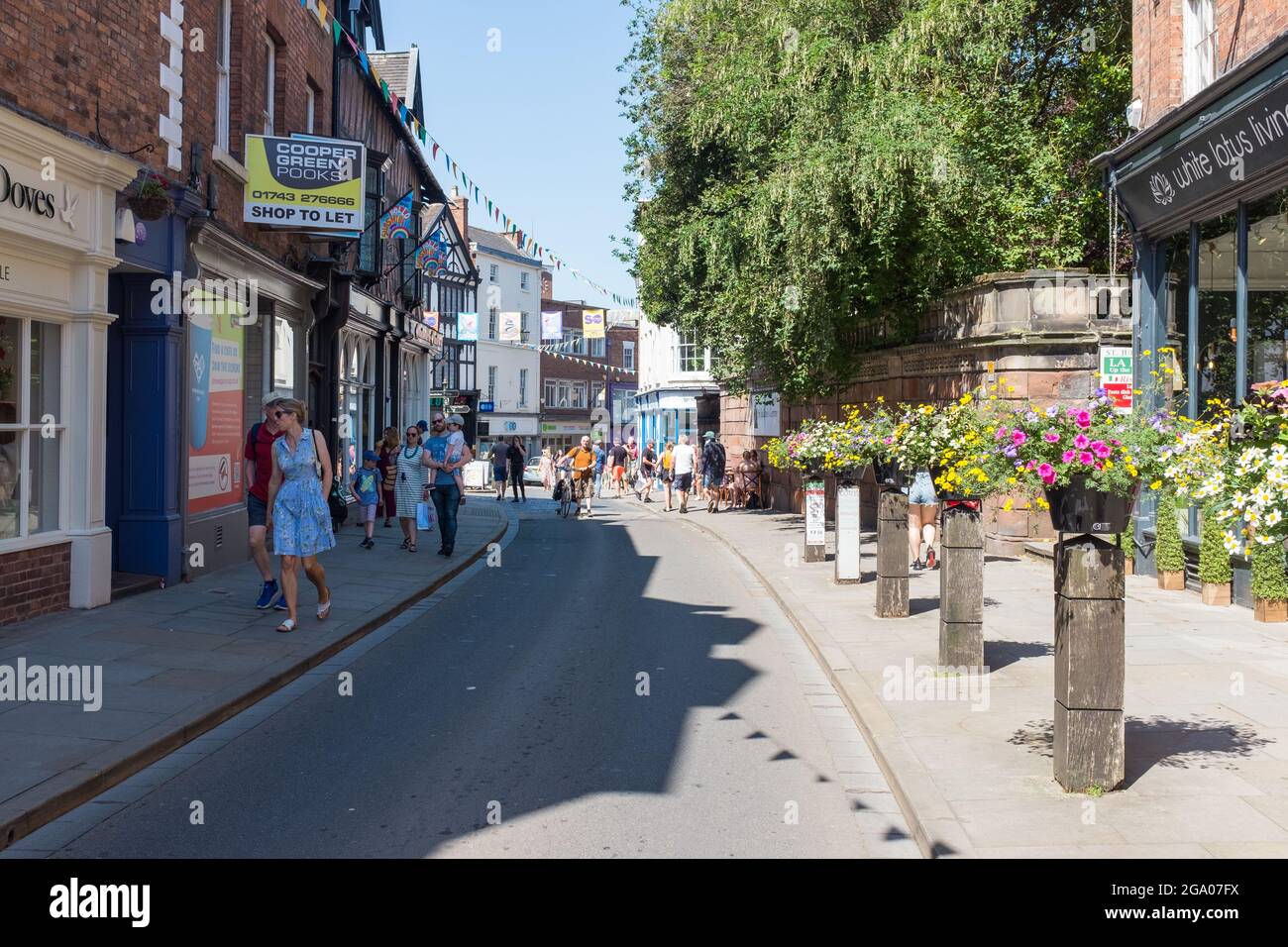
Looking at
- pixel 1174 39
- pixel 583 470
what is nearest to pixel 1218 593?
pixel 1174 39

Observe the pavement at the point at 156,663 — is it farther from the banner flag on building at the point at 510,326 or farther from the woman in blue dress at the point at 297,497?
the banner flag on building at the point at 510,326

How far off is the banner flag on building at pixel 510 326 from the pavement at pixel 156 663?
54823mm

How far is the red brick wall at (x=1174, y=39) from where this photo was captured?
11.4 metres

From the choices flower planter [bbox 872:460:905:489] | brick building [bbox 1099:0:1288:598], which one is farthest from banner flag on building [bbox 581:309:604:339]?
flower planter [bbox 872:460:905:489]

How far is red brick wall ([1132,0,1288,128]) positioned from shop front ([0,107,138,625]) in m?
10.5

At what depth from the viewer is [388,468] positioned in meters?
20.1

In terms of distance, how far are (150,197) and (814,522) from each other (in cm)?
902

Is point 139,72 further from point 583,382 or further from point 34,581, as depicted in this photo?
point 583,382

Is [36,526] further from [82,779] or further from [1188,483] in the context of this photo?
[1188,483]

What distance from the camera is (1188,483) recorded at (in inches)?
216

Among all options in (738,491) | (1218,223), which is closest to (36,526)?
(1218,223)

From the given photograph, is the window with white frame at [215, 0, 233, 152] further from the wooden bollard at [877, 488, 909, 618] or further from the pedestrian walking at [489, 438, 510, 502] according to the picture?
the pedestrian walking at [489, 438, 510, 502]

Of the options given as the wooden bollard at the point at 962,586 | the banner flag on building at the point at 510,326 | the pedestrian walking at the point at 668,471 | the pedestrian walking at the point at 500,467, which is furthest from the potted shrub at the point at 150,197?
the banner flag on building at the point at 510,326

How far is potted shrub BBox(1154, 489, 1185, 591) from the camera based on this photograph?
12820mm
